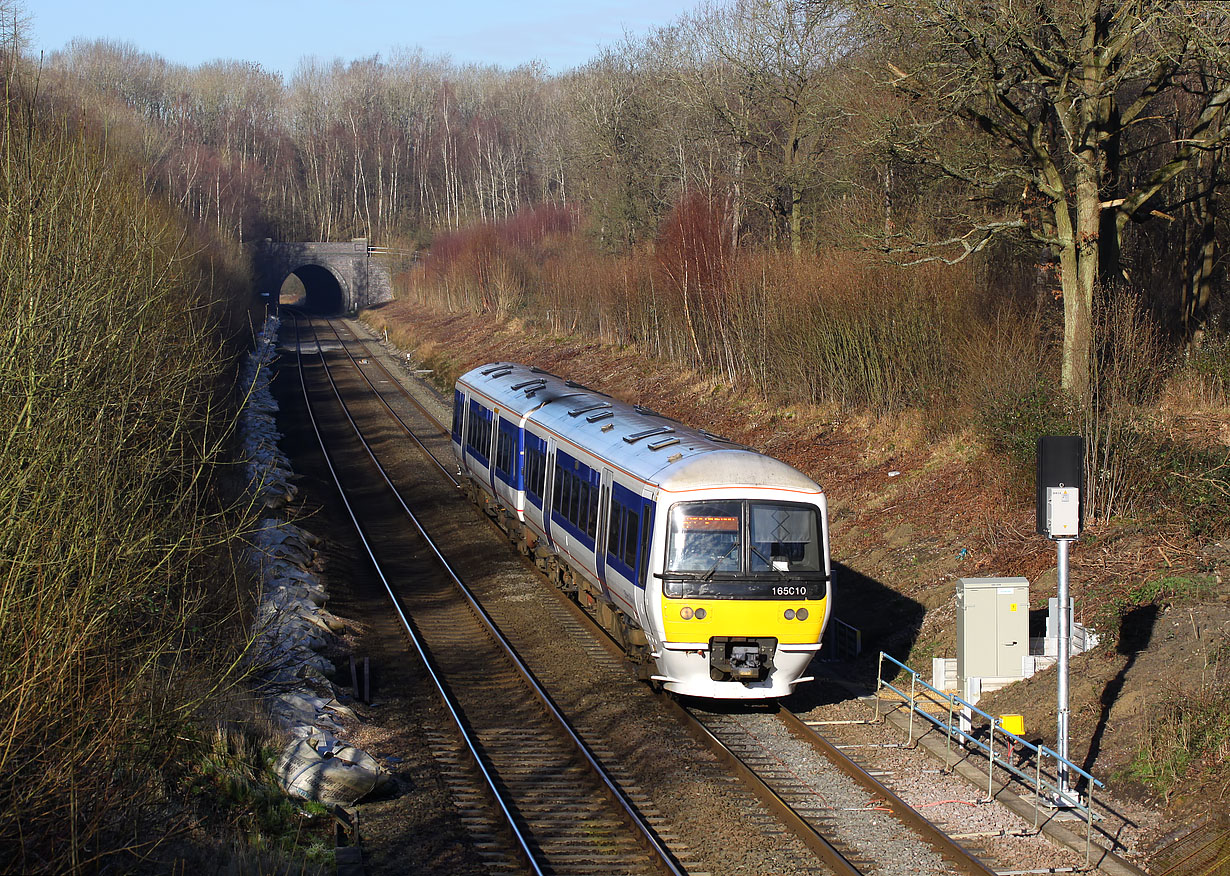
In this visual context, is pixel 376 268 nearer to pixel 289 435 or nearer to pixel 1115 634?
pixel 289 435

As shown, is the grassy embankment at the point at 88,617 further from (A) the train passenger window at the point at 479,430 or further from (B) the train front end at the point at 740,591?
(A) the train passenger window at the point at 479,430

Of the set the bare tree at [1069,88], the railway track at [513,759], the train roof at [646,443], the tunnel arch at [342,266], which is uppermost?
the tunnel arch at [342,266]

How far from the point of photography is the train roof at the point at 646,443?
445 inches

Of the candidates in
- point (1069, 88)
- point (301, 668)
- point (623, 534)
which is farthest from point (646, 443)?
point (1069, 88)

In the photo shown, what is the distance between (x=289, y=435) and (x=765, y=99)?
16.3 m

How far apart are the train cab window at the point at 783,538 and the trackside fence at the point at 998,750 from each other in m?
1.43

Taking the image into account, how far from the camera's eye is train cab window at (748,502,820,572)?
11.1 meters

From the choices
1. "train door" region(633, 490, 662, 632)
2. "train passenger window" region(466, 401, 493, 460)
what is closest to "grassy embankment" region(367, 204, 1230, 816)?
"train door" region(633, 490, 662, 632)

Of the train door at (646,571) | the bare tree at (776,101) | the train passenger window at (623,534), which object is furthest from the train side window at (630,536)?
the bare tree at (776,101)

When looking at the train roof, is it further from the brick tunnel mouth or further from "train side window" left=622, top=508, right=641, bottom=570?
the brick tunnel mouth

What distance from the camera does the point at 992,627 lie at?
10.9 metres

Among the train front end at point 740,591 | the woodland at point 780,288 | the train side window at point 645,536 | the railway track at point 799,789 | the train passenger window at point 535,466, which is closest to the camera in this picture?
the woodland at point 780,288

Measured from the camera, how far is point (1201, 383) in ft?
53.5

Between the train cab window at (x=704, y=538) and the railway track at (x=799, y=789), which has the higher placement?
the train cab window at (x=704, y=538)
